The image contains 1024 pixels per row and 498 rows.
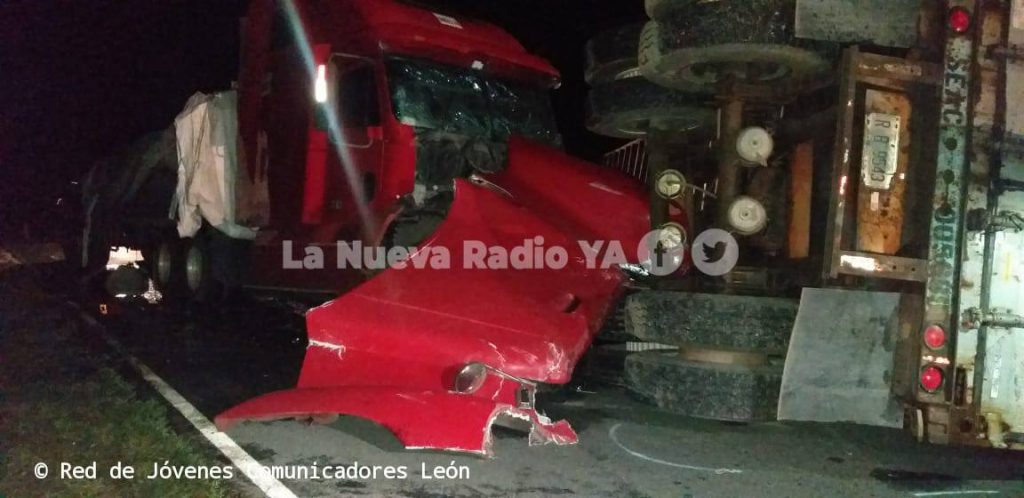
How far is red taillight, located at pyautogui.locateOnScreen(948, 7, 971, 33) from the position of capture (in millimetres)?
3758

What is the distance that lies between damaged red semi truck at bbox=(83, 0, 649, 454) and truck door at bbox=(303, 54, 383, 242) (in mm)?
17

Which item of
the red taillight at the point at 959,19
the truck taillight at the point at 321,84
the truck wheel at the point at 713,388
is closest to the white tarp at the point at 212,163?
the truck taillight at the point at 321,84

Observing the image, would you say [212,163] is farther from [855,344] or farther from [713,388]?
[855,344]

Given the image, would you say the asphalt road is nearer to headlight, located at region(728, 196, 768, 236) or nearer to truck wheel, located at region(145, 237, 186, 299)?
headlight, located at region(728, 196, 768, 236)

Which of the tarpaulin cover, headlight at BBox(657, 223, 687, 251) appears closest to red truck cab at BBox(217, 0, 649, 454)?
the tarpaulin cover

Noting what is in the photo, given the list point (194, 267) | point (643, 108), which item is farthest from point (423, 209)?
point (194, 267)

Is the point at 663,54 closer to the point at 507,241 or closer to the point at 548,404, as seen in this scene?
the point at 507,241

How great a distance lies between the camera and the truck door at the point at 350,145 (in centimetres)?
639

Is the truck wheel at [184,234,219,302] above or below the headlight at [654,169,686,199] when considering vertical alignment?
below

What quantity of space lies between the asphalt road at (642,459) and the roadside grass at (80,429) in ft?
1.30

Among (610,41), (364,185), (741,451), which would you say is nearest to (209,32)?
(364,185)

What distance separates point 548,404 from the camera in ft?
18.1

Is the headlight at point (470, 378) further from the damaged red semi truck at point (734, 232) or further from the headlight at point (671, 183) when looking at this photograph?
the headlight at point (671, 183)

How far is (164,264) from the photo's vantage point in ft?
33.1
